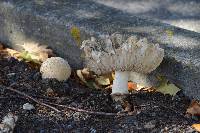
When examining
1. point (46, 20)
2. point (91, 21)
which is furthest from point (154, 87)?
point (46, 20)

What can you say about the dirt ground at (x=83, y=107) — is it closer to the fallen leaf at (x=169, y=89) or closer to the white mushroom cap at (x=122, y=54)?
the fallen leaf at (x=169, y=89)

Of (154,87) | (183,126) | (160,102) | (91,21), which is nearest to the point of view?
(183,126)

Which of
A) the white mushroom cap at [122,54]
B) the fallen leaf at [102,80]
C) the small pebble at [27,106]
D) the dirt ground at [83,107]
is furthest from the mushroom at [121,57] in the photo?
the small pebble at [27,106]

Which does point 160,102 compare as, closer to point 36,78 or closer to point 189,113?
point 189,113

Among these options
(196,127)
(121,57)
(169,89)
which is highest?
(121,57)

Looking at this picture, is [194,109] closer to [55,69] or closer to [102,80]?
[102,80]

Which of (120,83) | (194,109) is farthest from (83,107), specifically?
(194,109)
